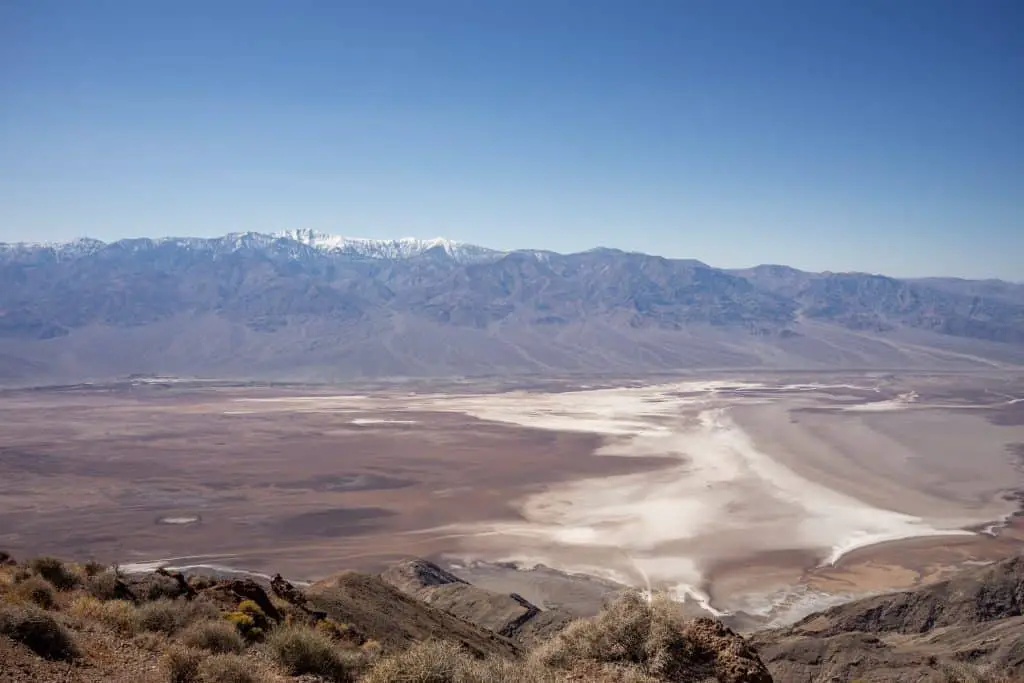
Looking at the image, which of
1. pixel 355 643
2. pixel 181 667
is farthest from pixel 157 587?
pixel 181 667

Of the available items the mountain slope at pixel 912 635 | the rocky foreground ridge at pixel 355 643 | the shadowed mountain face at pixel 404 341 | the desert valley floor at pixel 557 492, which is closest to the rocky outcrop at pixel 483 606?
the rocky foreground ridge at pixel 355 643

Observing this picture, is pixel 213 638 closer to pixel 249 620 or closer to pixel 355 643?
pixel 249 620

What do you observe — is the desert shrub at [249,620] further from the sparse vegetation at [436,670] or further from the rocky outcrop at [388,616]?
the sparse vegetation at [436,670]

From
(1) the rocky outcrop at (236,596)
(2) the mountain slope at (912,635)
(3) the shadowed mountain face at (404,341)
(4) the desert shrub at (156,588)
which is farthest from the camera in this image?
(3) the shadowed mountain face at (404,341)

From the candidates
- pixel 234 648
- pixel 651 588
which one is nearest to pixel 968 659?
pixel 651 588

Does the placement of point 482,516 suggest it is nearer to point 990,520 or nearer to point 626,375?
point 990,520

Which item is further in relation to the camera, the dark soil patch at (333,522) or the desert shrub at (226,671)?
the dark soil patch at (333,522)

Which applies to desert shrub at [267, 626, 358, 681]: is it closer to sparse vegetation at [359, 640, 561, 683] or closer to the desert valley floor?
sparse vegetation at [359, 640, 561, 683]
